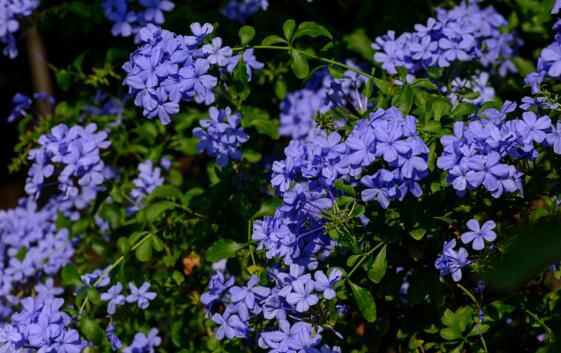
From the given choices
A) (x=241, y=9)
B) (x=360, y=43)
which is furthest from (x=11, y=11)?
(x=360, y=43)

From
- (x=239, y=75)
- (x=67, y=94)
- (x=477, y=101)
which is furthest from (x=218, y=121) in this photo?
(x=67, y=94)

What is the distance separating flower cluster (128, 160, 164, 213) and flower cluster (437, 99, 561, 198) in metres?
0.94

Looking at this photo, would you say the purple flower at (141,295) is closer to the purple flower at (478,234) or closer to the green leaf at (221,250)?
the green leaf at (221,250)

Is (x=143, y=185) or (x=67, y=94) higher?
(x=143, y=185)

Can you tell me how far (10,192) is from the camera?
4.39 meters

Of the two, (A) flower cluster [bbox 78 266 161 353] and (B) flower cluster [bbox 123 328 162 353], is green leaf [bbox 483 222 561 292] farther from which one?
(B) flower cluster [bbox 123 328 162 353]

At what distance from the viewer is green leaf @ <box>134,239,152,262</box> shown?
75.7 inches

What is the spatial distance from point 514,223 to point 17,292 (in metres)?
1.46

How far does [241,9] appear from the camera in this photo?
2600 millimetres

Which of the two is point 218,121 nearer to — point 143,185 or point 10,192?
point 143,185

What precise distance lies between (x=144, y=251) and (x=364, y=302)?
62 centimetres

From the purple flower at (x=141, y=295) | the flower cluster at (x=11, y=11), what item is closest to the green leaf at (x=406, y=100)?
the purple flower at (x=141, y=295)

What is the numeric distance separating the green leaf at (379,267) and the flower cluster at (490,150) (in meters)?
0.23

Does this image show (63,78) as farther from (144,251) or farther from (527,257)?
(527,257)
